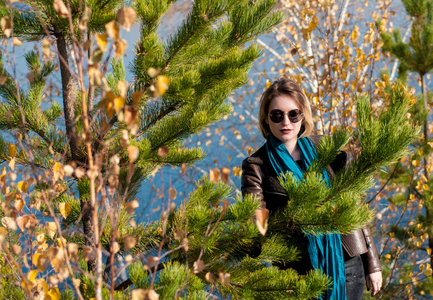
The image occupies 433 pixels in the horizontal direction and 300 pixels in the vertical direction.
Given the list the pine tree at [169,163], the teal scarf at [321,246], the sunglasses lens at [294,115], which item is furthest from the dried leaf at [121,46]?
the sunglasses lens at [294,115]

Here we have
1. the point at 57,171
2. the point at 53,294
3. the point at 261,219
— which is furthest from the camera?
the point at 57,171

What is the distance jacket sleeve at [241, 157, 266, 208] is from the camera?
1.85 metres

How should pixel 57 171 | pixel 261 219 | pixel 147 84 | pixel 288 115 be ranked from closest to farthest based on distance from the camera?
pixel 261 219
pixel 57 171
pixel 288 115
pixel 147 84

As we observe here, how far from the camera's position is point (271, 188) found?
1900mm

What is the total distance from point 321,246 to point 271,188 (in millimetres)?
329

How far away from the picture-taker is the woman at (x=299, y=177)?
1.85m

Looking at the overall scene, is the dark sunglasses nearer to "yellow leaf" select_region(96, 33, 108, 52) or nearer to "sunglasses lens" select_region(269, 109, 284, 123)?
"sunglasses lens" select_region(269, 109, 284, 123)

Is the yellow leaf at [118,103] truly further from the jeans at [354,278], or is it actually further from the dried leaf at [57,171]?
the jeans at [354,278]

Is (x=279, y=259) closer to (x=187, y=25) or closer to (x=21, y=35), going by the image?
(x=187, y=25)

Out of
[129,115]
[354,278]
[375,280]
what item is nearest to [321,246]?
[354,278]

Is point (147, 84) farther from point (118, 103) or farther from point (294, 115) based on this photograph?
point (118, 103)

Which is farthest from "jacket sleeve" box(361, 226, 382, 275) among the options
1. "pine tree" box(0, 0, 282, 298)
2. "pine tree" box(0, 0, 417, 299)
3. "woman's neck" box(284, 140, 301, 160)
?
"pine tree" box(0, 0, 282, 298)

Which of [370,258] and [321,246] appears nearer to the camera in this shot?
[321,246]

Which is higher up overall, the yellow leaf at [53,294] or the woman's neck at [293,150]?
the woman's neck at [293,150]
